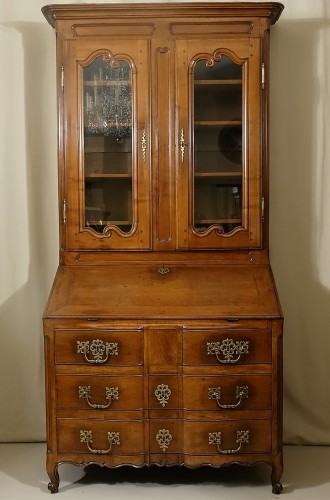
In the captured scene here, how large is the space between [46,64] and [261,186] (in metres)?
1.37

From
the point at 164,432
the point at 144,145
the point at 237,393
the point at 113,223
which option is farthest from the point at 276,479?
the point at 144,145

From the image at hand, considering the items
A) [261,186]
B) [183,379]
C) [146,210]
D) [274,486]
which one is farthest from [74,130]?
[274,486]

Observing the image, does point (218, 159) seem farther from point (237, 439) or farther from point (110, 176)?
point (237, 439)

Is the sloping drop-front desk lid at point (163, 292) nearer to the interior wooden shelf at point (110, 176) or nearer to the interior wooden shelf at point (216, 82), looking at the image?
the interior wooden shelf at point (110, 176)

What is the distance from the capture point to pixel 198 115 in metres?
3.63

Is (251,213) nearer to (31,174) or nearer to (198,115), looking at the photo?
(198,115)

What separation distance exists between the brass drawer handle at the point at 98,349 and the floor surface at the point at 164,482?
633 millimetres

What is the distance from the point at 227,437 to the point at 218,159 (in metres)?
1.28

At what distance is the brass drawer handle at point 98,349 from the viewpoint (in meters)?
3.36

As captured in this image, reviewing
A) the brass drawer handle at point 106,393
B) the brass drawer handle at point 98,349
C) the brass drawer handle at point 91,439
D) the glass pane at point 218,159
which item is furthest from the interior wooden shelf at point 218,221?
the brass drawer handle at point 91,439

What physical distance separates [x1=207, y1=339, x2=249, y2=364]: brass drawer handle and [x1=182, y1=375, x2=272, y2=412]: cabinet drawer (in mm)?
80

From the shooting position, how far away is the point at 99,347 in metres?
3.37

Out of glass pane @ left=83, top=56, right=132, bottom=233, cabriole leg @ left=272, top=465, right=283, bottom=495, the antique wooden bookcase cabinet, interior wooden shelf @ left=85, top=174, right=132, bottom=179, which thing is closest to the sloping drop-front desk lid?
Answer: the antique wooden bookcase cabinet

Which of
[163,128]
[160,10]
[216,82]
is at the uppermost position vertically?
[160,10]
